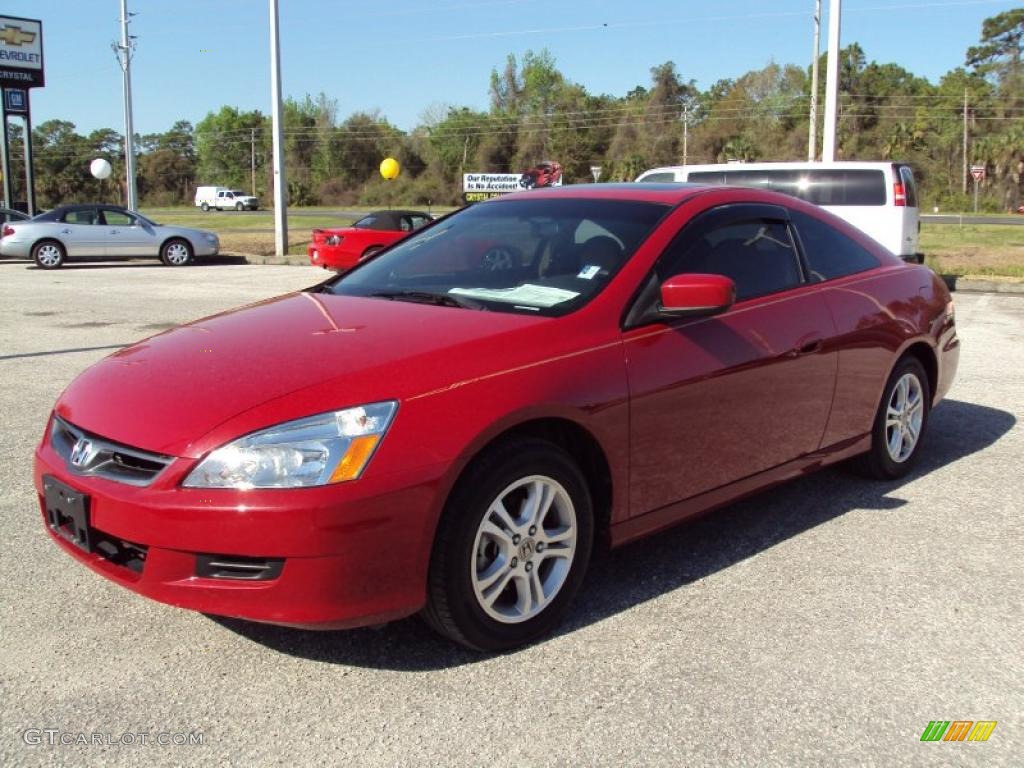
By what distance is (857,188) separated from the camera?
14.3 metres

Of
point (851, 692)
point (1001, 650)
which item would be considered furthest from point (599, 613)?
point (1001, 650)

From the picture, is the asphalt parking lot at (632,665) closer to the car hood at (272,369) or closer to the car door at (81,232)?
the car hood at (272,369)

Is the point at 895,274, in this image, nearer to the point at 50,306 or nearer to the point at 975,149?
the point at 50,306

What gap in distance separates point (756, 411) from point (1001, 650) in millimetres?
1257

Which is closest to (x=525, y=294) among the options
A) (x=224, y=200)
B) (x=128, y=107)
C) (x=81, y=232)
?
(x=81, y=232)

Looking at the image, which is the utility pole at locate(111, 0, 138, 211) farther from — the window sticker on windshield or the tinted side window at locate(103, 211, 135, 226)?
the window sticker on windshield

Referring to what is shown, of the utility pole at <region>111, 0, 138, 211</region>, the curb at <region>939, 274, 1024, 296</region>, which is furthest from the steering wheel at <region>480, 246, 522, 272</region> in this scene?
the utility pole at <region>111, 0, 138, 211</region>

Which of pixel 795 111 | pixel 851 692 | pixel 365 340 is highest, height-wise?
pixel 795 111

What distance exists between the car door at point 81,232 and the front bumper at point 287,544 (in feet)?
66.9

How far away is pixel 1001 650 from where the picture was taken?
323 cm

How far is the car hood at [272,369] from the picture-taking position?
287 centimetres

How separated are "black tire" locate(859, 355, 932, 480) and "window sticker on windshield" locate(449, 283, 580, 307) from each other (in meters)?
2.11

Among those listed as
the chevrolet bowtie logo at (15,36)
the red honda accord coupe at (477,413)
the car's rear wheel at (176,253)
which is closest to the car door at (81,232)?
the car's rear wheel at (176,253)

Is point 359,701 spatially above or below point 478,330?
below
